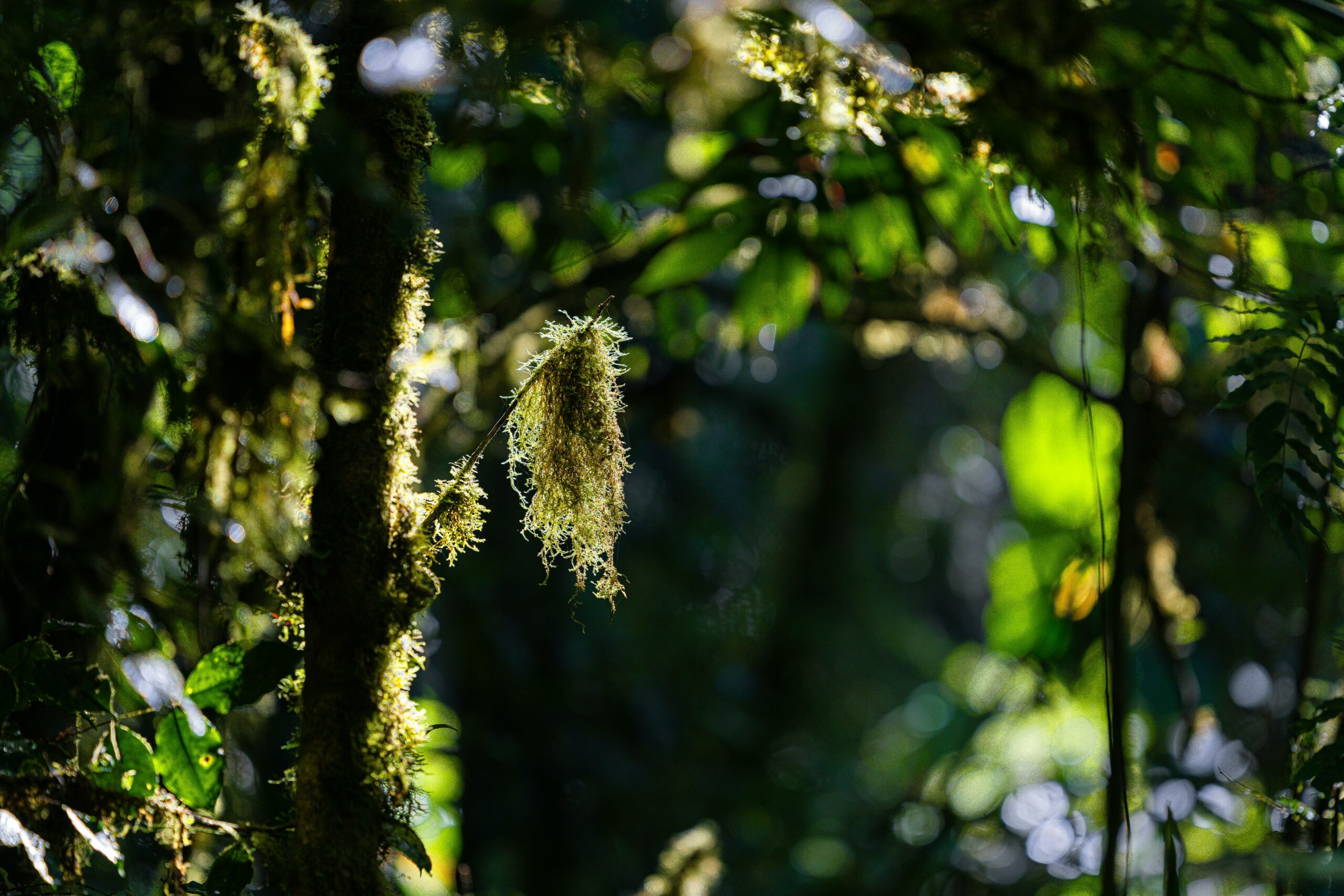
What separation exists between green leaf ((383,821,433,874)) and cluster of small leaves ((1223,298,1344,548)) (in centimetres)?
59

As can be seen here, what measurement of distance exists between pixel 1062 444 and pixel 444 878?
1.27m

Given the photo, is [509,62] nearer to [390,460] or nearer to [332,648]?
[390,460]

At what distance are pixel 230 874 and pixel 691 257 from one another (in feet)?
2.30

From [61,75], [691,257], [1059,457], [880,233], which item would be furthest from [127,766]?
[1059,457]

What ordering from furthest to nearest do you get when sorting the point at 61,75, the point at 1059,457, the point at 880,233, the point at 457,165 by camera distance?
the point at 1059,457
the point at 880,233
the point at 457,165
the point at 61,75

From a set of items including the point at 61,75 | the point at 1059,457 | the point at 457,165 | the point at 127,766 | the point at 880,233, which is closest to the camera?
the point at 127,766

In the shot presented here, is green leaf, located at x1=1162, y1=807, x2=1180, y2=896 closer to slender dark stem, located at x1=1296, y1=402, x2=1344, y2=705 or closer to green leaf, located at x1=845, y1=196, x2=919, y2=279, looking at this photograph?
slender dark stem, located at x1=1296, y1=402, x2=1344, y2=705

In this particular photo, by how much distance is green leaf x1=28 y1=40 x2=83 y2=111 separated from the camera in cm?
62

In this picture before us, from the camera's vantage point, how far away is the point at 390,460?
1.83 ft

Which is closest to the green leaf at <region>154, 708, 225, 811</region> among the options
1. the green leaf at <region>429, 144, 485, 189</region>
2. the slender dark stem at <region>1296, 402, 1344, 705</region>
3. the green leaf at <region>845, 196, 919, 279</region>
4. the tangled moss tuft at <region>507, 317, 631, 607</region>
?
the tangled moss tuft at <region>507, 317, 631, 607</region>

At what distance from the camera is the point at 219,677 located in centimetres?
54

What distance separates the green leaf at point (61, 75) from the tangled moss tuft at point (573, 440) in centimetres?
38

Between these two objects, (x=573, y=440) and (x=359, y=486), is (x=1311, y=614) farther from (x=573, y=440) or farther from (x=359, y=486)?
(x=359, y=486)

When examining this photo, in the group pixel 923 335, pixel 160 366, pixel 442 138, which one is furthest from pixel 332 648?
pixel 923 335
